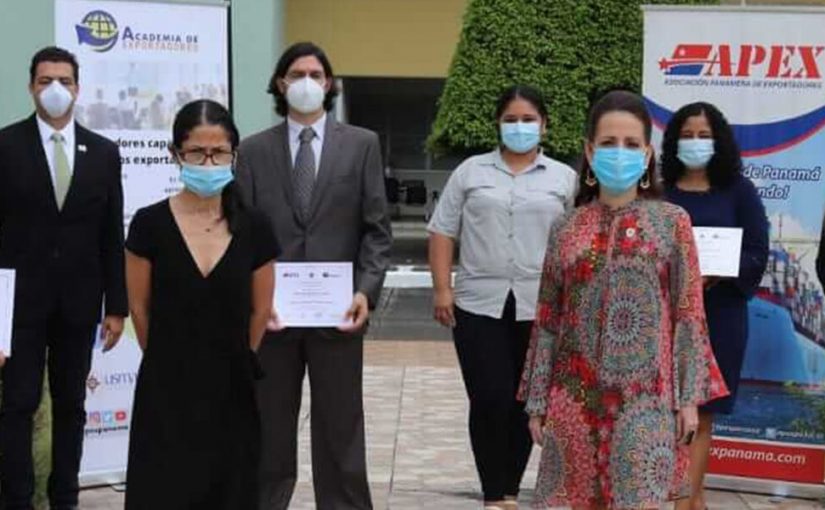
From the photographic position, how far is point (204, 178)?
436cm

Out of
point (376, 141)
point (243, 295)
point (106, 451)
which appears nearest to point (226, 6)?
point (376, 141)

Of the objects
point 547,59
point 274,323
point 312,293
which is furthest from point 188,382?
point 547,59

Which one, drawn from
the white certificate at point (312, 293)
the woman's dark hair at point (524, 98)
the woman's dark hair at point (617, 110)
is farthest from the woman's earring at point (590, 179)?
the woman's dark hair at point (524, 98)

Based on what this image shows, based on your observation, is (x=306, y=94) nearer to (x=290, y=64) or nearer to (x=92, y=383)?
(x=290, y=64)

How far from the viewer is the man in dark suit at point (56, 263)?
5.75m

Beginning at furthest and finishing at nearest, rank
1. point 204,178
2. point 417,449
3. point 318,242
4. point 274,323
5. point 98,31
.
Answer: point 417,449, point 98,31, point 318,242, point 274,323, point 204,178

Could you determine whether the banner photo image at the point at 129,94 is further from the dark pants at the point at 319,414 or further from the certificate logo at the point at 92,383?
the dark pants at the point at 319,414

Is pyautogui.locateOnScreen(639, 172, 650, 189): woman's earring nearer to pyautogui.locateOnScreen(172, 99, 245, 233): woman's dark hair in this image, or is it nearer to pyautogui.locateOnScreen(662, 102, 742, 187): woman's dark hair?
pyautogui.locateOnScreen(172, 99, 245, 233): woman's dark hair

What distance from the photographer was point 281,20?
2806 centimetres

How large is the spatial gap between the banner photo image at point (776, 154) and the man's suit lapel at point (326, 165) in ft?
6.94

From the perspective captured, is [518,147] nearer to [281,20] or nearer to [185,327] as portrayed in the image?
[185,327]

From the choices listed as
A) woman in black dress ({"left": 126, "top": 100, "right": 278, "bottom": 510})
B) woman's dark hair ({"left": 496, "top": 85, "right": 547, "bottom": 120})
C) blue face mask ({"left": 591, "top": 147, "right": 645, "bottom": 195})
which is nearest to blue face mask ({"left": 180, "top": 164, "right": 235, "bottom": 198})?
woman in black dress ({"left": 126, "top": 100, "right": 278, "bottom": 510})

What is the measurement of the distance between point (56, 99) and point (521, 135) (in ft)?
6.78

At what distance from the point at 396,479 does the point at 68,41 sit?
2843mm
